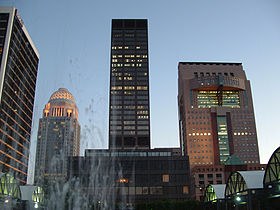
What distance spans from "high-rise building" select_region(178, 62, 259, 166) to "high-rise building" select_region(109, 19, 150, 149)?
97.4ft

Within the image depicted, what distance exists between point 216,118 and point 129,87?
58759 millimetres

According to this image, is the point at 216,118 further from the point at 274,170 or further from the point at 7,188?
the point at 274,170

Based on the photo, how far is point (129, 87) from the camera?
179 meters

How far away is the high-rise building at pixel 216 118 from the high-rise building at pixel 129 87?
2969cm

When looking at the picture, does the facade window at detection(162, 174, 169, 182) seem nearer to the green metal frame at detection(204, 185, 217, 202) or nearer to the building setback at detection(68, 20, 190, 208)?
the building setback at detection(68, 20, 190, 208)

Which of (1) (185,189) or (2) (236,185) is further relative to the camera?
(1) (185,189)

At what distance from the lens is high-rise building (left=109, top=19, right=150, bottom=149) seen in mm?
169000

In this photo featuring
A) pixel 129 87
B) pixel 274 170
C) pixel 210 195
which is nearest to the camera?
pixel 274 170

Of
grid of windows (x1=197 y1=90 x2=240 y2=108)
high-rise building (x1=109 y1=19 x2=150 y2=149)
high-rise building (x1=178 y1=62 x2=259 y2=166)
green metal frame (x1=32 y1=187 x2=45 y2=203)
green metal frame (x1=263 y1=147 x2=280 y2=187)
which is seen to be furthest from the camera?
grid of windows (x1=197 y1=90 x2=240 y2=108)

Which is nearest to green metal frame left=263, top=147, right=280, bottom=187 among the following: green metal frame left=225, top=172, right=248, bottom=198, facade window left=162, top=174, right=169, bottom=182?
green metal frame left=225, top=172, right=248, bottom=198

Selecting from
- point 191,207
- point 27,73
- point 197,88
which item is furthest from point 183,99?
point 191,207

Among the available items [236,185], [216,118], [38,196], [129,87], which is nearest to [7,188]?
[38,196]

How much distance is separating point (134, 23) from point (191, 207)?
156 metres

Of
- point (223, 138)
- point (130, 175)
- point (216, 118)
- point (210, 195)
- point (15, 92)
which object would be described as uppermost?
point (15, 92)
